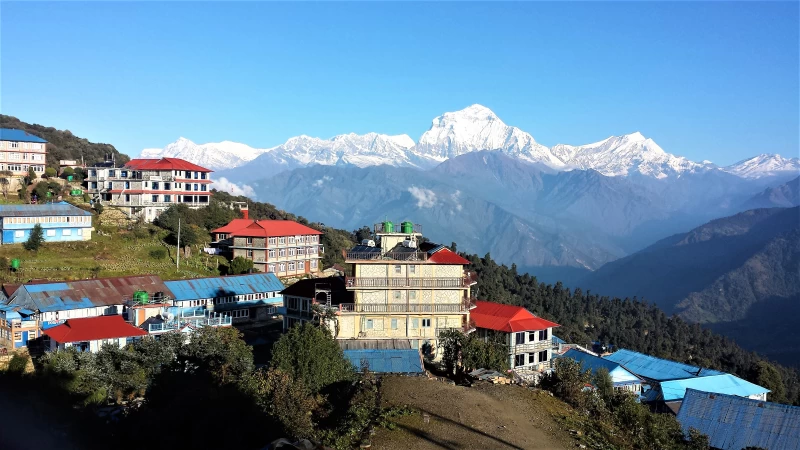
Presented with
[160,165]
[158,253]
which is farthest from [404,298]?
[160,165]

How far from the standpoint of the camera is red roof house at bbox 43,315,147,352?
39.0 metres

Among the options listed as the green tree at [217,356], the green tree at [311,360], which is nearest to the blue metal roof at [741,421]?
the green tree at [311,360]

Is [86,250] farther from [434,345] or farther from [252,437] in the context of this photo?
[252,437]

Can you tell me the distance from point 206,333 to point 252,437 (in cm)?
1592

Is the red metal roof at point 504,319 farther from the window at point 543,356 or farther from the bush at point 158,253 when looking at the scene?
the bush at point 158,253

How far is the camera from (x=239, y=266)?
61.3 meters

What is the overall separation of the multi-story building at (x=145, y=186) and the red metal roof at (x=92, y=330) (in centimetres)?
3010

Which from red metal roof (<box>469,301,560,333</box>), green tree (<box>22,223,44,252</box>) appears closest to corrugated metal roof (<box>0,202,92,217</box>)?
green tree (<box>22,223,44,252</box>)

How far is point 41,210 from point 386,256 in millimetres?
34543

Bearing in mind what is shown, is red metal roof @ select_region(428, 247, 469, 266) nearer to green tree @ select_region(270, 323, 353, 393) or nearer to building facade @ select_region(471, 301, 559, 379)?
building facade @ select_region(471, 301, 559, 379)

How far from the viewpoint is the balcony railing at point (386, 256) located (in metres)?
41.2

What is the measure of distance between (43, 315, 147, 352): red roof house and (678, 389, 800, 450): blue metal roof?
3282cm

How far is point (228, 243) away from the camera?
68.8 meters

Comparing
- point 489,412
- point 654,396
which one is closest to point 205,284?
point 489,412
